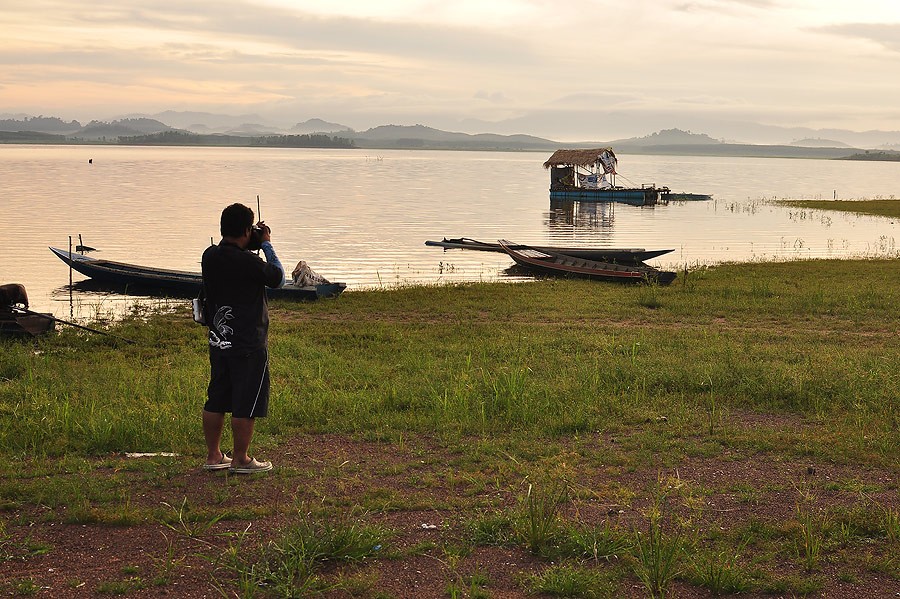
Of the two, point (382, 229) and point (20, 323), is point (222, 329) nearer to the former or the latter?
point (20, 323)

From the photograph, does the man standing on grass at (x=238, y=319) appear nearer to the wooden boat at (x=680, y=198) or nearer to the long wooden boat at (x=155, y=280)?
the long wooden boat at (x=155, y=280)

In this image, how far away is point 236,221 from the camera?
6504 mm

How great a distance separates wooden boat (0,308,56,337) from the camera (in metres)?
14.0

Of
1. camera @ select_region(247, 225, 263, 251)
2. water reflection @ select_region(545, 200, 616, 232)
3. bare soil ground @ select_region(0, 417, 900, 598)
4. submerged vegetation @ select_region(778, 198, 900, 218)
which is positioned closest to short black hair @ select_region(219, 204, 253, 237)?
camera @ select_region(247, 225, 263, 251)

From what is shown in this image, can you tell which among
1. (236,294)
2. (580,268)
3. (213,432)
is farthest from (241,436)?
(580,268)

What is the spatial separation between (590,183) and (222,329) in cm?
6158

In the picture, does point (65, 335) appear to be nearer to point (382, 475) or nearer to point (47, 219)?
point (382, 475)

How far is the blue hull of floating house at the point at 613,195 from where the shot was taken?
6131 cm

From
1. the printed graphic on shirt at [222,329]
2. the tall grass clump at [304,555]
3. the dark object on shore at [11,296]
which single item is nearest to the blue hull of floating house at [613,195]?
the dark object on shore at [11,296]

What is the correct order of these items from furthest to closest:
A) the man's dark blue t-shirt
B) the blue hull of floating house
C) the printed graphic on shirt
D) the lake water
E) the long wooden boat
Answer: the blue hull of floating house, the lake water, the long wooden boat, the printed graphic on shirt, the man's dark blue t-shirt

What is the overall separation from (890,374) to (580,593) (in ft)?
23.4

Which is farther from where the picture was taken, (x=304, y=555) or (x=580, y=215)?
(x=580, y=215)

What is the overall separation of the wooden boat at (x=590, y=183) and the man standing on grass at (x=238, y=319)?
183 ft

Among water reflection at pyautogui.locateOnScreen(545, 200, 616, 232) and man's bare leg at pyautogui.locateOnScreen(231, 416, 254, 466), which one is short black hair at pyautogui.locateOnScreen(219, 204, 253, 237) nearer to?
man's bare leg at pyautogui.locateOnScreen(231, 416, 254, 466)
